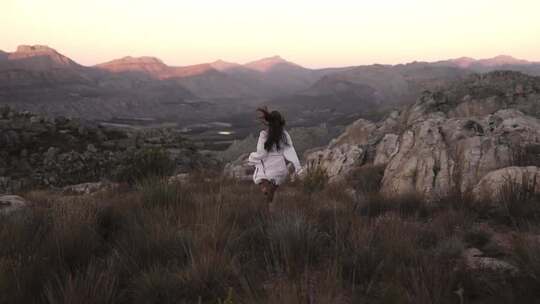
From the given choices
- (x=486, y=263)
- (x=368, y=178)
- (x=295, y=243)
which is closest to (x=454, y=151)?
(x=368, y=178)

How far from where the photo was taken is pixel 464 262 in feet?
15.0

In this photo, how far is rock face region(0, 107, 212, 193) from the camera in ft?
63.1

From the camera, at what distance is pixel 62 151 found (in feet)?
71.2

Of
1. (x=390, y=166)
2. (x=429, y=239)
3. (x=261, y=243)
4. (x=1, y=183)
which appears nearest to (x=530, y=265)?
(x=429, y=239)

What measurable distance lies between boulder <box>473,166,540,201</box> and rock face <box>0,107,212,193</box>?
41.5 feet

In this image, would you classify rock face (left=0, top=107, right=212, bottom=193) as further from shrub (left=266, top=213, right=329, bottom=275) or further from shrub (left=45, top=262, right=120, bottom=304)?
shrub (left=45, top=262, right=120, bottom=304)

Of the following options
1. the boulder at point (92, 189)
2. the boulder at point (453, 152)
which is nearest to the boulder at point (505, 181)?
the boulder at point (453, 152)

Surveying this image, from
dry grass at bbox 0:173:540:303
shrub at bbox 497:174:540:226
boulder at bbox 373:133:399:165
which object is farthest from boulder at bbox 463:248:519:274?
boulder at bbox 373:133:399:165

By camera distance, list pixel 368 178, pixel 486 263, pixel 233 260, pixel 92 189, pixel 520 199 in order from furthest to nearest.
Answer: pixel 92 189, pixel 368 178, pixel 520 199, pixel 486 263, pixel 233 260

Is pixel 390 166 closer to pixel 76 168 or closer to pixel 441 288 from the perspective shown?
pixel 441 288

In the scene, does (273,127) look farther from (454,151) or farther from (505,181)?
(454,151)

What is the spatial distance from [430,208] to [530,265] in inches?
160

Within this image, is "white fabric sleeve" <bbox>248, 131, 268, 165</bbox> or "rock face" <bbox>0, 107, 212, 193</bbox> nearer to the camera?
"white fabric sleeve" <bbox>248, 131, 268, 165</bbox>

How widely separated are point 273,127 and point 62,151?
17.4 metres
